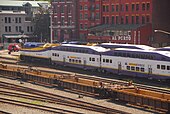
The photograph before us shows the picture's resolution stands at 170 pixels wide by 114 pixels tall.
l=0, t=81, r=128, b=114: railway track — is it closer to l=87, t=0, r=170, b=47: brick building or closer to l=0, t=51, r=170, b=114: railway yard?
l=0, t=51, r=170, b=114: railway yard

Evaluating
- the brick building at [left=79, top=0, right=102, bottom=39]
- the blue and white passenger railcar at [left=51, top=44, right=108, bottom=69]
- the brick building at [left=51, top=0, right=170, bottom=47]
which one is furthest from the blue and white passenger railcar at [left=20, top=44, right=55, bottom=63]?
the brick building at [left=79, top=0, right=102, bottom=39]

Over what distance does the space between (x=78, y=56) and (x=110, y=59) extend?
7.34 metres

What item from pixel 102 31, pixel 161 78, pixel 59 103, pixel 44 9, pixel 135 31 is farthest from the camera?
pixel 44 9

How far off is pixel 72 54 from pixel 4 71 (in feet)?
34.7

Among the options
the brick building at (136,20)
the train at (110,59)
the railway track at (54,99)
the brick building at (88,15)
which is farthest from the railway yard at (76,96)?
the brick building at (88,15)

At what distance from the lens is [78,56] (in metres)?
55.0

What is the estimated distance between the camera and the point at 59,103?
32.9 metres

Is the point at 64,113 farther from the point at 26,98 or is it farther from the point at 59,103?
the point at 26,98

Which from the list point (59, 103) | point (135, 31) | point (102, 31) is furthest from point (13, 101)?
point (102, 31)

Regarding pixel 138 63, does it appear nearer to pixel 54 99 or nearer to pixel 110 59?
pixel 110 59

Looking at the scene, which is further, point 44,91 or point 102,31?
point 102,31


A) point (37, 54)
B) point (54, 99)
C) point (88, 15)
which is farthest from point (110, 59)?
point (88, 15)

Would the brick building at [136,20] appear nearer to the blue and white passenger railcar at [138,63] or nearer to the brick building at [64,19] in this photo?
the brick building at [64,19]

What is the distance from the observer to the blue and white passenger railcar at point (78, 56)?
2044 inches
